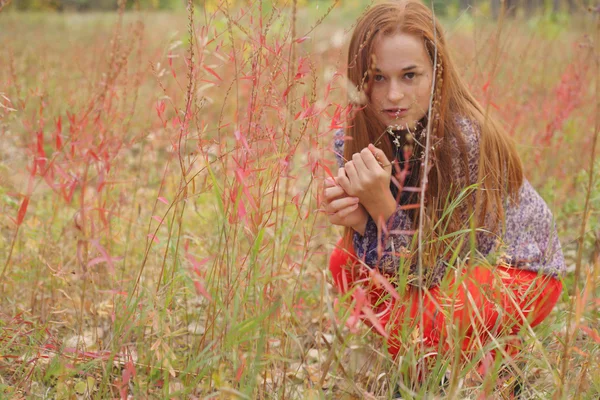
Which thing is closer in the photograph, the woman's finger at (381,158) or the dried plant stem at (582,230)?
the dried plant stem at (582,230)

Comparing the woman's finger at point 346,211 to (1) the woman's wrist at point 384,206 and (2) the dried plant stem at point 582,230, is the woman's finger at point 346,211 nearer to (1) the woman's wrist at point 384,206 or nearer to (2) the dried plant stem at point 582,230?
(1) the woman's wrist at point 384,206

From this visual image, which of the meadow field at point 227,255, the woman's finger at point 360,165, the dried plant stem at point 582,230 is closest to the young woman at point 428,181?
the woman's finger at point 360,165

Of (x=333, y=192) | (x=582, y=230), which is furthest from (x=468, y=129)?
(x=582, y=230)

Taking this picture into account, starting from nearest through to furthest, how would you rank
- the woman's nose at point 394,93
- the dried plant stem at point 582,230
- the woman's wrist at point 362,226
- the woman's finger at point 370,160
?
the dried plant stem at point 582,230 → the woman's finger at point 370,160 → the woman's nose at point 394,93 → the woman's wrist at point 362,226

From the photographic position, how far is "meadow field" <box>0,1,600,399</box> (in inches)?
47.6

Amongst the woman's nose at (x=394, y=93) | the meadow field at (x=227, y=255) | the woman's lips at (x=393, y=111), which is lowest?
the meadow field at (x=227, y=255)

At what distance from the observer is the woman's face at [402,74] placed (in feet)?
5.31

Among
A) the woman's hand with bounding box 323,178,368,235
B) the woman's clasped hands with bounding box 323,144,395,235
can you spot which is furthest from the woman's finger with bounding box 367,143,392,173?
the woman's hand with bounding box 323,178,368,235

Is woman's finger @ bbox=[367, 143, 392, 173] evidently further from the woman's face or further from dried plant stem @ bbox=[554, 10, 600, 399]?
dried plant stem @ bbox=[554, 10, 600, 399]

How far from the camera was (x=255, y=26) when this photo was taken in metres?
1.41

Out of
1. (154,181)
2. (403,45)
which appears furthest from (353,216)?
(154,181)

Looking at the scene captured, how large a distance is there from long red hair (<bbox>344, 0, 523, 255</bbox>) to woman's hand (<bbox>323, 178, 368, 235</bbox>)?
17 cm

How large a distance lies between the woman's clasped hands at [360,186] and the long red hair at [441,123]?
0.16m

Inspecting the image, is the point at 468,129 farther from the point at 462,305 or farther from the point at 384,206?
the point at 462,305
